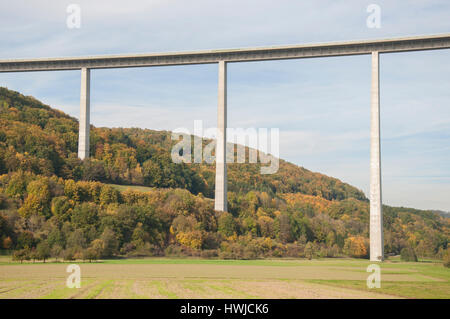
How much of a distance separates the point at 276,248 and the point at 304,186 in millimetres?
43158

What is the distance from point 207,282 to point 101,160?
44.0 metres

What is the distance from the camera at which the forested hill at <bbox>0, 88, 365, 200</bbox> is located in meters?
57.5

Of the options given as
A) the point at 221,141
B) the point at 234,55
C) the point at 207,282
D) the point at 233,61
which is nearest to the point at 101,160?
the point at 221,141

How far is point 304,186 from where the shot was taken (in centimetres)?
9319

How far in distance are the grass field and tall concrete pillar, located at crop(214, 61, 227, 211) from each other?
1525 centimetres

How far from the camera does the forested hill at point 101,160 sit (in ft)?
189

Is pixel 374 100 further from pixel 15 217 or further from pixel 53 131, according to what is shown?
pixel 53 131

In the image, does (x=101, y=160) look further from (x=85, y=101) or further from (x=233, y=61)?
(x=233, y=61)

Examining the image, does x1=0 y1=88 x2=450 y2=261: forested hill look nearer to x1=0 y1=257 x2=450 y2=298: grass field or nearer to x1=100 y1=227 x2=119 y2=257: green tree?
x1=100 y1=227 x2=119 y2=257: green tree

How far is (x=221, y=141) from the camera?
5081cm

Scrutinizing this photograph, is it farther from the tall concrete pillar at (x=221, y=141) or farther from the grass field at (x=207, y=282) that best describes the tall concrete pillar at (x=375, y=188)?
the tall concrete pillar at (x=221, y=141)

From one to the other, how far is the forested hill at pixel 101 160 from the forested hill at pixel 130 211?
15cm

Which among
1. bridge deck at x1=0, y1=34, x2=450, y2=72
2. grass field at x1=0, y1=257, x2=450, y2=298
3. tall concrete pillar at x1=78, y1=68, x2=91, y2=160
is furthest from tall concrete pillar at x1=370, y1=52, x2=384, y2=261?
tall concrete pillar at x1=78, y1=68, x2=91, y2=160

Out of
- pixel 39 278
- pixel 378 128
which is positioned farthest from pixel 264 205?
Answer: pixel 39 278
